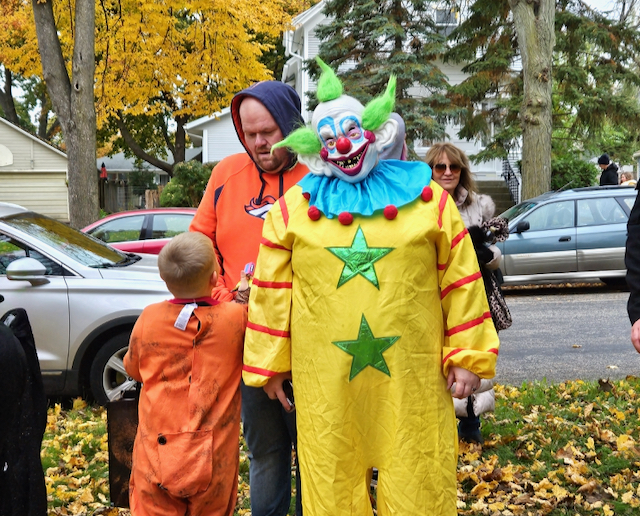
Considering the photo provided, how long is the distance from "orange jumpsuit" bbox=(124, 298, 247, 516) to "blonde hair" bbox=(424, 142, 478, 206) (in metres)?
1.96

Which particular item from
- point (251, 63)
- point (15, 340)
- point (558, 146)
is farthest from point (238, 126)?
point (558, 146)

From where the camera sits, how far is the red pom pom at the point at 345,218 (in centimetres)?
251

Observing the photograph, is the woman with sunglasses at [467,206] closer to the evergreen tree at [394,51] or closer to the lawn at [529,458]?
the lawn at [529,458]

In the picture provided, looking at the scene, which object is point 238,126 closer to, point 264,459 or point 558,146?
point 264,459

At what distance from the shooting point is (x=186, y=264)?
275 cm

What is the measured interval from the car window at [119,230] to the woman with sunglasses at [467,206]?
7.51 m

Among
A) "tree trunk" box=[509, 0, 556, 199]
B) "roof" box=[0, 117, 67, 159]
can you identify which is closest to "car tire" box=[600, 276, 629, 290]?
"tree trunk" box=[509, 0, 556, 199]

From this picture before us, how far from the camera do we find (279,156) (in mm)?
3014

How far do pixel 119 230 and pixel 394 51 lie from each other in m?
11.7

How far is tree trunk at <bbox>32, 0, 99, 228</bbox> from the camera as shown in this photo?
1119 cm

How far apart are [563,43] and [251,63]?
903 cm

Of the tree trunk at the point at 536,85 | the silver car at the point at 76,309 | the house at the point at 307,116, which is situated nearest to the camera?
the silver car at the point at 76,309

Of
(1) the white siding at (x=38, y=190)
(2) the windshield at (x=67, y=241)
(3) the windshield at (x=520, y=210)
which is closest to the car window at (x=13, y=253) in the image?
(2) the windshield at (x=67, y=241)

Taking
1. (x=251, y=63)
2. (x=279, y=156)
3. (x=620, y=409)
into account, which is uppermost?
(x=251, y=63)
